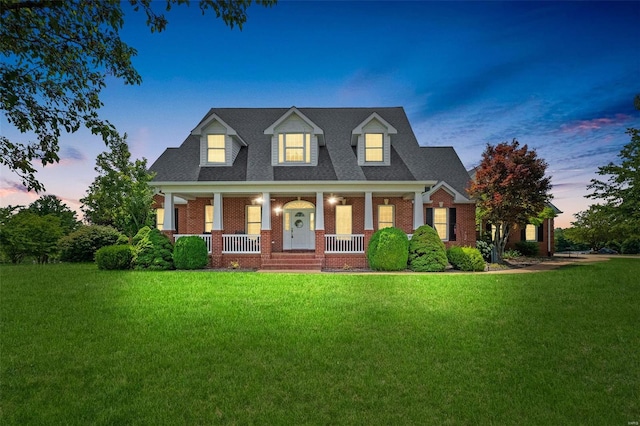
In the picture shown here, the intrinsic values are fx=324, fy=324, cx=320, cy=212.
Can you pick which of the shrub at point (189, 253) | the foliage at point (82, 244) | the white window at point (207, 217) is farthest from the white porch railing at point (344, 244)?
the foliage at point (82, 244)

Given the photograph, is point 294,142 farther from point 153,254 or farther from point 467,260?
point 467,260

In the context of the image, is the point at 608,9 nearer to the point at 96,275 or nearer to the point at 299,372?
the point at 299,372

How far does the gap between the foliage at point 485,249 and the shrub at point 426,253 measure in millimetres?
6937

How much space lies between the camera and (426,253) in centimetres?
1554

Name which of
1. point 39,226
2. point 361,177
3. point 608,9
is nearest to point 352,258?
point 361,177

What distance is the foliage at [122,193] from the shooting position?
2144 cm

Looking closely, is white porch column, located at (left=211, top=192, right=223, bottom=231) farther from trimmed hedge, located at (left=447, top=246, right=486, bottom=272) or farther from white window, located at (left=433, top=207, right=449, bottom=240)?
white window, located at (left=433, top=207, right=449, bottom=240)

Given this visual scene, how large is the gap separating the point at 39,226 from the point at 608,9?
32.5 metres

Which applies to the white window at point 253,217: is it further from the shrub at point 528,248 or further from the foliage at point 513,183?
the shrub at point 528,248

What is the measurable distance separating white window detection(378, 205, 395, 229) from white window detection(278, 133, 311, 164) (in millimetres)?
5369

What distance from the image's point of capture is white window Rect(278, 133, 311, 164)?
18.1 m

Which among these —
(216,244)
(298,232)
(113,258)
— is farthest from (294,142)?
(113,258)

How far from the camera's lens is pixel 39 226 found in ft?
75.0

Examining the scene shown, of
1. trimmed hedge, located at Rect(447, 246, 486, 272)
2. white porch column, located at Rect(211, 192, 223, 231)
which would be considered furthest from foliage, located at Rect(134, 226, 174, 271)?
trimmed hedge, located at Rect(447, 246, 486, 272)
